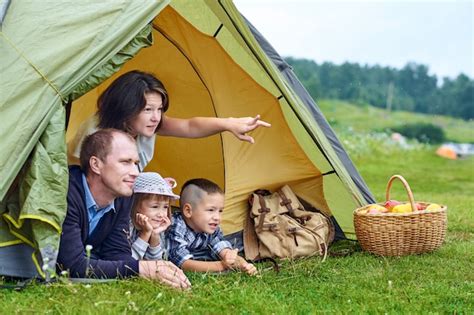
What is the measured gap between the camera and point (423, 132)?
15.7 metres

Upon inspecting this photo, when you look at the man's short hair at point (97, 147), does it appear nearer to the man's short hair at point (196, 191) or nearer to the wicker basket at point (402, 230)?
the man's short hair at point (196, 191)

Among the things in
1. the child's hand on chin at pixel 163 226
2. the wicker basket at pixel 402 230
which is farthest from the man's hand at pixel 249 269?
the wicker basket at pixel 402 230

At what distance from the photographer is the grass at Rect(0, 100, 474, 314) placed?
314cm

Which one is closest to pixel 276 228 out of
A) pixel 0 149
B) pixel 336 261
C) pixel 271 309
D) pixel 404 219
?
pixel 336 261

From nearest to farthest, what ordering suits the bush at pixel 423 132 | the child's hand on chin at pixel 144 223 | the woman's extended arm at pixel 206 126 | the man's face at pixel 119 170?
the man's face at pixel 119 170 → the child's hand on chin at pixel 144 223 → the woman's extended arm at pixel 206 126 → the bush at pixel 423 132

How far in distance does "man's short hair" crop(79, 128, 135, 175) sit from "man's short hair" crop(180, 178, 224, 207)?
30.2 inches

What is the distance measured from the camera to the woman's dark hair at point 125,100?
4266 millimetres

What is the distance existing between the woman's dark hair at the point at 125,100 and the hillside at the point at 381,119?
11954mm

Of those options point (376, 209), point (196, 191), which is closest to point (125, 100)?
point (196, 191)

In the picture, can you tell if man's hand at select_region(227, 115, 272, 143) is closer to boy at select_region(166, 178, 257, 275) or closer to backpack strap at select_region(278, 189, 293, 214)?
boy at select_region(166, 178, 257, 275)

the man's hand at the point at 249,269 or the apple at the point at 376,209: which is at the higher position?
the apple at the point at 376,209

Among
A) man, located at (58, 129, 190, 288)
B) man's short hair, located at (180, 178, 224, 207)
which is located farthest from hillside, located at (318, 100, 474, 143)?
man, located at (58, 129, 190, 288)

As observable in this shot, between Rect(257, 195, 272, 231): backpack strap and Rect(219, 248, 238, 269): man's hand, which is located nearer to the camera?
Rect(219, 248, 238, 269): man's hand

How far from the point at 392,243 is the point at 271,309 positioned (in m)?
1.50
